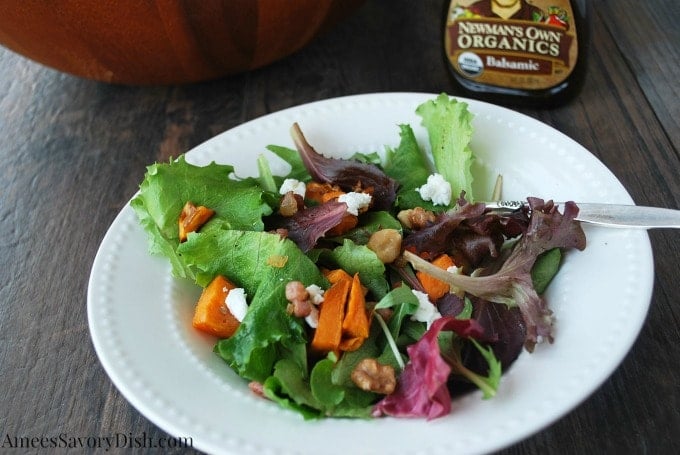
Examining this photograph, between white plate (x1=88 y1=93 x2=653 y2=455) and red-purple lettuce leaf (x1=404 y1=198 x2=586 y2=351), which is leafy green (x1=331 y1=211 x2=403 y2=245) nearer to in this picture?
red-purple lettuce leaf (x1=404 y1=198 x2=586 y2=351)

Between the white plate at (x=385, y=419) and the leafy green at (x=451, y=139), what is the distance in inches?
2.1

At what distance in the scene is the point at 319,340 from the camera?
3.36ft

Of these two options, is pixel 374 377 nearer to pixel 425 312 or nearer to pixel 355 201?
pixel 425 312

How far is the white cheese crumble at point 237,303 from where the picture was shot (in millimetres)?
1069

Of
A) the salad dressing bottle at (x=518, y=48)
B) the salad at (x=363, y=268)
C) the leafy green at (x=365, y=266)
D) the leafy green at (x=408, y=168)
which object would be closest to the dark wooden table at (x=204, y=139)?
the salad dressing bottle at (x=518, y=48)

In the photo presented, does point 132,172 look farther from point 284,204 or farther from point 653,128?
point 653,128

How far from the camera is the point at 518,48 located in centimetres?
155

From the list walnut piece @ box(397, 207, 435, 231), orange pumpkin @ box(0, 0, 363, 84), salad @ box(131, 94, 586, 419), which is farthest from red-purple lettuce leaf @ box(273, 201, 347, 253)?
orange pumpkin @ box(0, 0, 363, 84)

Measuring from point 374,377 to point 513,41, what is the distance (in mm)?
873

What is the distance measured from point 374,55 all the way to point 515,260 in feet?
3.17

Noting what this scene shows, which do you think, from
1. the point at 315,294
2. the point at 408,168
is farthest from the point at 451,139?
the point at 315,294

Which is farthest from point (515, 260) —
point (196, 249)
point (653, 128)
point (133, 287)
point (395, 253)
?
point (653, 128)

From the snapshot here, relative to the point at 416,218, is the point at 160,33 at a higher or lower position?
higher

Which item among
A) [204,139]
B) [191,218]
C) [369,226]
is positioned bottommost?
[204,139]
